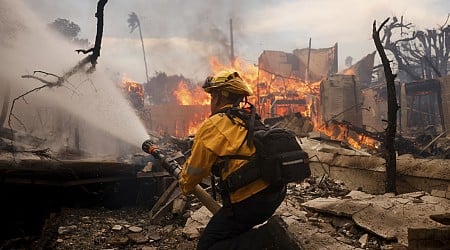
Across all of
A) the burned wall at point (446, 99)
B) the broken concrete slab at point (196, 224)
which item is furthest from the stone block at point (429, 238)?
the burned wall at point (446, 99)

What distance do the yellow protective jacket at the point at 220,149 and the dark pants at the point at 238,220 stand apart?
83 millimetres

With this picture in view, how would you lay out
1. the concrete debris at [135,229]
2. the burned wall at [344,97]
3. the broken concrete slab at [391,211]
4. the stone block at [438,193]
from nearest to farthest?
1. the broken concrete slab at [391,211]
2. the stone block at [438,193]
3. the concrete debris at [135,229]
4. the burned wall at [344,97]

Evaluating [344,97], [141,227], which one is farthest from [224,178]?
[344,97]

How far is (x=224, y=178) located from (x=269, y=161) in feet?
1.42

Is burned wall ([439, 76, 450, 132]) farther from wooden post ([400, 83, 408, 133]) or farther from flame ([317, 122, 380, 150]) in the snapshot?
flame ([317, 122, 380, 150])

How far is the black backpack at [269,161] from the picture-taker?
2.93 metres

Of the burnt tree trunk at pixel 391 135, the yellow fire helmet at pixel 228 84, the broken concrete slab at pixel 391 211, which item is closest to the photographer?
the yellow fire helmet at pixel 228 84

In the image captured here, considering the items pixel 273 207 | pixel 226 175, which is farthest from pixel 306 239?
pixel 226 175

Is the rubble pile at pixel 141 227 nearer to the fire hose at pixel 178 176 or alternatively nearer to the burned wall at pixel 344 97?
the fire hose at pixel 178 176

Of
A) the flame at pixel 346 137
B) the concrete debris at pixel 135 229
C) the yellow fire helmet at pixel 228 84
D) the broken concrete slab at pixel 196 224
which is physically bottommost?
the concrete debris at pixel 135 229

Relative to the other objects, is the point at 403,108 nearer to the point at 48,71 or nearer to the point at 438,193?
the point at 438,193

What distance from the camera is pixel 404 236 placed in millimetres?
4094

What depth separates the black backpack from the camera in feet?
9.62

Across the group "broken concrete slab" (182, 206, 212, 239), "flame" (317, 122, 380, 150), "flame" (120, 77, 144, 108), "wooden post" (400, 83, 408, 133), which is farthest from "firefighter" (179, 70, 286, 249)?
"flame" (120, 77, 144, 108)
